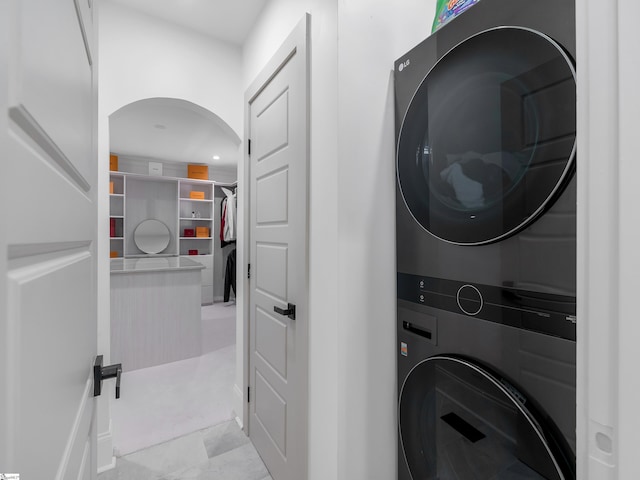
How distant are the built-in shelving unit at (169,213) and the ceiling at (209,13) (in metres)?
3.63

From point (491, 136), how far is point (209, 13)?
6.40ft

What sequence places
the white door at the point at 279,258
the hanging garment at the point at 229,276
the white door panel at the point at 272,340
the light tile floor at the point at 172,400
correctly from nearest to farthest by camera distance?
the white door at the point at 279,258 → the white door panel at the point at 272,340 → the light tile floor at the point at 172,400 → the hanging garment at the point at 229,276

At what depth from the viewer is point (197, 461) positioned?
1691mm

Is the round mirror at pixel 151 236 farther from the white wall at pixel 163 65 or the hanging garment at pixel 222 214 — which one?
the white wall at pixel 163 65

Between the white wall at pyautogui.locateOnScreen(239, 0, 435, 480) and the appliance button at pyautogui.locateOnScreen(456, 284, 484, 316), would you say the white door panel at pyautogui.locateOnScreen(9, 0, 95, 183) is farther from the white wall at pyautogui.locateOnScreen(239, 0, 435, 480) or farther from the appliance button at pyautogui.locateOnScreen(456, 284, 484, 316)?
the appliance button at pyautogui.locateOnScreen(456, 284, 484, 316)

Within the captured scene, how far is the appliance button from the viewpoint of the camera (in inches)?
29.8

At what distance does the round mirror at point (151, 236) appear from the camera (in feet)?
16.9

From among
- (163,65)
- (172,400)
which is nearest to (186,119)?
(163,65)

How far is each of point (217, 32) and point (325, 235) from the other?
5.85ft

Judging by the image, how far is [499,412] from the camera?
2.27 ft

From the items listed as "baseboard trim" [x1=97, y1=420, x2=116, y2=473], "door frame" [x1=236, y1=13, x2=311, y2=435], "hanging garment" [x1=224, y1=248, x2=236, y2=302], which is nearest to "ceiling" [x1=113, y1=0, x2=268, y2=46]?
"door frame" [x1=236, y1=13, x2=311, y2=435]

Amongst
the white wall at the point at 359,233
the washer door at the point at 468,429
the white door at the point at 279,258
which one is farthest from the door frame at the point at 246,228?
the washer door at the point at 468,429

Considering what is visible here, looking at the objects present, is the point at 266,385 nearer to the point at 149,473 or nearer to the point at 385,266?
the point at 149,473

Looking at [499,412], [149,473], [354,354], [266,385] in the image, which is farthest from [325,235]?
[149,473]
